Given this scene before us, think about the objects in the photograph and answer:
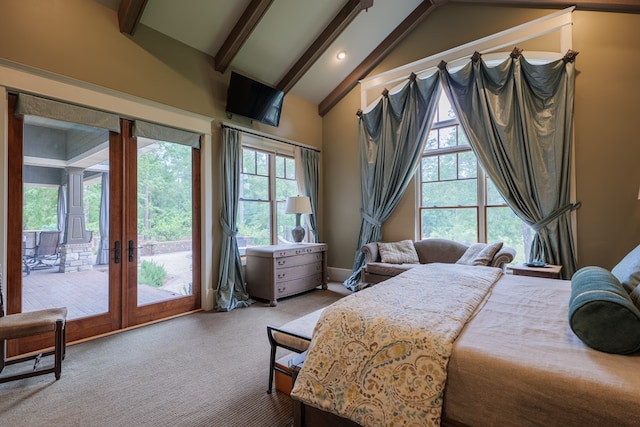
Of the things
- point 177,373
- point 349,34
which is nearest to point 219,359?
point 177,373

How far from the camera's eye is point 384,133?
4.96 m

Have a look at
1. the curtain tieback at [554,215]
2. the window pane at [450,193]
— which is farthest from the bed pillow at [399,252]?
the curtain tieback at [554,215]

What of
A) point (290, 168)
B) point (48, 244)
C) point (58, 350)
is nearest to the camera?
point (58, 350)

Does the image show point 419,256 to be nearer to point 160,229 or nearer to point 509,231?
point 509,231

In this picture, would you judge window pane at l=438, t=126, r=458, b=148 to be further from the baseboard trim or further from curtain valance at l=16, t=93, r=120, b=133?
curtain valance at l=16, t=93, r=120, b=133

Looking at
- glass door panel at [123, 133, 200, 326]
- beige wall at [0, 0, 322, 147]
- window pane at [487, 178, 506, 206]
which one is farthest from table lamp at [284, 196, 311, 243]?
window pane at [487, 178, 506, 206]

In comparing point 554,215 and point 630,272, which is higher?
point 554,215

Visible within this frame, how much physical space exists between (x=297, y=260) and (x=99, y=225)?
8.22 feet

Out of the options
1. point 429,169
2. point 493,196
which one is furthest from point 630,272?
point 429,169

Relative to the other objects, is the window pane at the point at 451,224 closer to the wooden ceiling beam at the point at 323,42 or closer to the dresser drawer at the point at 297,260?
the dresser drawer at the point at 297,260

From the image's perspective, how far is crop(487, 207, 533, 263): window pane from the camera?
3975 mm

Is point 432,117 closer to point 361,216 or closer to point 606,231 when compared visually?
point 361,216

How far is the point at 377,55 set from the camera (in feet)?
16.7

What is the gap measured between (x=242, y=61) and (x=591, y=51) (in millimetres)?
4383
